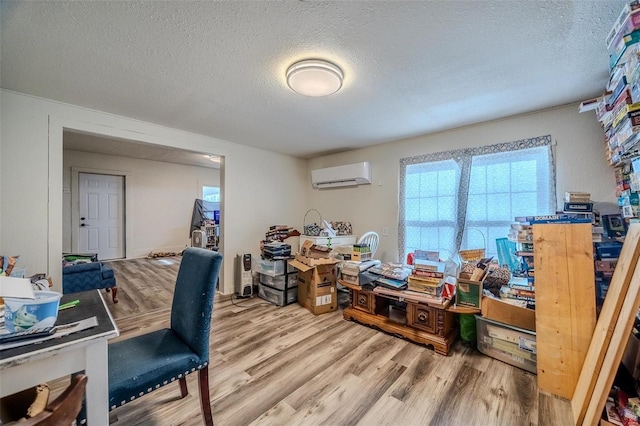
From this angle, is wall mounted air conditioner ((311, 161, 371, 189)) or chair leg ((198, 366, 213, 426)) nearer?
chair leg ((198, 366, 213, 426))

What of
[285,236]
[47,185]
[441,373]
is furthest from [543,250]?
[47,185]

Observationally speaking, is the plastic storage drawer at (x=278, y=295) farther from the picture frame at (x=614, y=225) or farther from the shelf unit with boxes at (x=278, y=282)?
the picture frame at (x=614, y=225)

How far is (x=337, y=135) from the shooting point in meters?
3.36

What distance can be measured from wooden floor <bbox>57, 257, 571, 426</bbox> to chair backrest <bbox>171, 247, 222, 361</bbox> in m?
0.50

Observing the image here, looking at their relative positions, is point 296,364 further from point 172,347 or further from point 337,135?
point 337,135

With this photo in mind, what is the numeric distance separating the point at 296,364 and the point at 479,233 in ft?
7.93

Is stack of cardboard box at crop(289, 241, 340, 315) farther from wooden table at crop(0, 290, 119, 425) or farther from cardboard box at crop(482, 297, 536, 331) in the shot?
wooden table at crop(0, 290, 119, 425)

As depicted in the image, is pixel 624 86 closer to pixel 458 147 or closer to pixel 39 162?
pixel 458 147

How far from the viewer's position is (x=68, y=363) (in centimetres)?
85

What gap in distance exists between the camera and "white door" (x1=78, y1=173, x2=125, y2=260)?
5.29 m

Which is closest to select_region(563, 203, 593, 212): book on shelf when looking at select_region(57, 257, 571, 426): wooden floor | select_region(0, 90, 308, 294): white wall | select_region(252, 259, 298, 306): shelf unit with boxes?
select_region(57, 257, 571, 426): wooden floor

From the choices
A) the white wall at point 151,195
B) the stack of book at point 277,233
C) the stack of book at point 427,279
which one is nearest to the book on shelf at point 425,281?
the stack of book at point 427,279

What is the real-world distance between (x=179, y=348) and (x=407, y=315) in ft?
6.20

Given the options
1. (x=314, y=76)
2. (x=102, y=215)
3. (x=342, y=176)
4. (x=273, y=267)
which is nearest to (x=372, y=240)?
(x=342, y=176)
